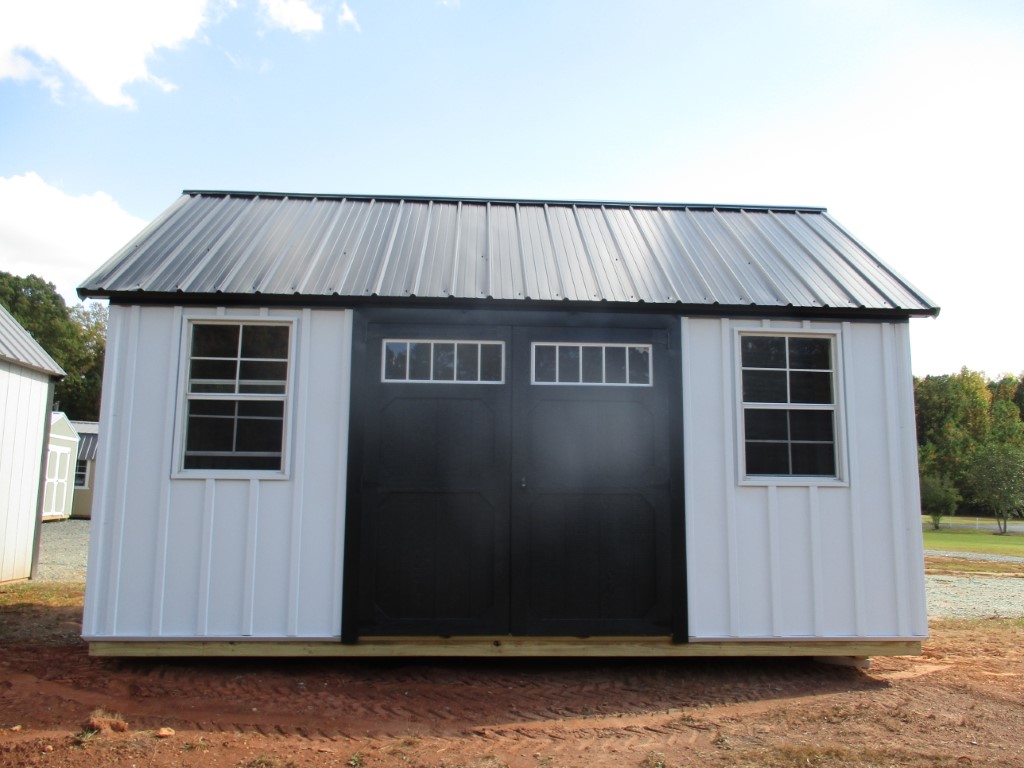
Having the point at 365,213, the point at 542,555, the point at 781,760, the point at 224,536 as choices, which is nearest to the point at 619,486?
the point at 542,555

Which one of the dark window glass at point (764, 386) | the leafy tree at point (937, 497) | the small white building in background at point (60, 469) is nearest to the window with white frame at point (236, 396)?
the dark window glass at point (764, 386)

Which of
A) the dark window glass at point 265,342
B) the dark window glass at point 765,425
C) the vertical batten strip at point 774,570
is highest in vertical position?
the dark window glass at point 265,342

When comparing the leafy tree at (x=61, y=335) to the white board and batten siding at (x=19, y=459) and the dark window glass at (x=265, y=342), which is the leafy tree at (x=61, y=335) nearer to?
the white board and batten siding at (x=19, y=459)

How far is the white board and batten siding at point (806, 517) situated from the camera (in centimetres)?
634

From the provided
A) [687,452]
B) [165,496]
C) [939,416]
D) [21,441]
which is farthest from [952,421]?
[165,496]

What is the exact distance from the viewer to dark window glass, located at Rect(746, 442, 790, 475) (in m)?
6.59

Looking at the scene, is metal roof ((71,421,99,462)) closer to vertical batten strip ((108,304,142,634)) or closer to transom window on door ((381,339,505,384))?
vertical batten strip ((108,304,142,634))

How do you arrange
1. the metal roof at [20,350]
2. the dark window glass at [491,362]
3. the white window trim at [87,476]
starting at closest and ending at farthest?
1. the dark window glass at [491,362]
2. the metal roof at [20,350]
3. the white window trim at [87,476]

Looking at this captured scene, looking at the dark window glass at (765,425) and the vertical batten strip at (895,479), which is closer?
the vertical batten strip at (895,479)

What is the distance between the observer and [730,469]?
6.48 metres

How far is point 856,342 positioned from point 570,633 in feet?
12.1

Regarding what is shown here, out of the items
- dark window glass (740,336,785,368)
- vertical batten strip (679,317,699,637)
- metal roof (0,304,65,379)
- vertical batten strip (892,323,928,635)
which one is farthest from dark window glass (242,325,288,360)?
metal roof (0,304,65,379)

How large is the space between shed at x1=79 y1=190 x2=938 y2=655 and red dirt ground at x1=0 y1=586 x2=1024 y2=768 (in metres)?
0.33

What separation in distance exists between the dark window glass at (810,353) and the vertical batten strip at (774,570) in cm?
130
